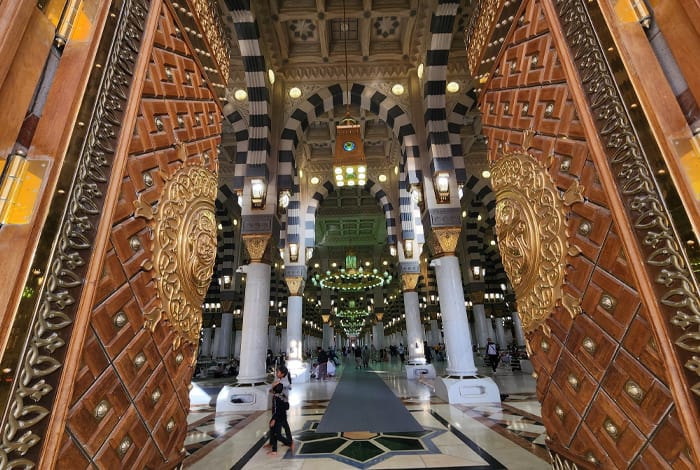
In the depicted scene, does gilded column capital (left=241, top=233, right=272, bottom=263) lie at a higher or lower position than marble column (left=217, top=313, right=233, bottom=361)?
higher

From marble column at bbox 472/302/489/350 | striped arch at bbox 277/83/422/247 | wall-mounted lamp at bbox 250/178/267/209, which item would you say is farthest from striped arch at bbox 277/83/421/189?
marble column at bbox 472/302/489/350

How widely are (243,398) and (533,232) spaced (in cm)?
592

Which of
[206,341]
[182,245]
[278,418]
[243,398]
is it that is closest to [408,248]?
[243,398]

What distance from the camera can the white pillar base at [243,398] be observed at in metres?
5.83

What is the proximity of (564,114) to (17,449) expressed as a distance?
248cm

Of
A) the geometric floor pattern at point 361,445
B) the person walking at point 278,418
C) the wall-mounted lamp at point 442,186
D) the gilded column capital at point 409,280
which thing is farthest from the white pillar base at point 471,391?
the gilded column capital at point 409,280

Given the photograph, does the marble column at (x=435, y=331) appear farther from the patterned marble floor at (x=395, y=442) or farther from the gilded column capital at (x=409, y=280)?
the patterned marble floor at (x=395, y=442)

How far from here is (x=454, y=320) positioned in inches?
249

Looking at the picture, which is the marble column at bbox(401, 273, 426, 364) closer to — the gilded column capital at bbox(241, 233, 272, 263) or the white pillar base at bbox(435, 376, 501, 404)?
the white pillar base at bbox(435, 376, 501, 404)

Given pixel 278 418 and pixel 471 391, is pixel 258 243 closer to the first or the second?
pixel 278 418

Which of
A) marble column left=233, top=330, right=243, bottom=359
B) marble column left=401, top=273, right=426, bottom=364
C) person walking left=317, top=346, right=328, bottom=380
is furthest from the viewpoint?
marble column left=233, top=330, right=243, bottom=359

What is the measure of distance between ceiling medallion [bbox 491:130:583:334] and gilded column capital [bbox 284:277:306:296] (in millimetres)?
9241

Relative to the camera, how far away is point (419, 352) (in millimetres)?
10414

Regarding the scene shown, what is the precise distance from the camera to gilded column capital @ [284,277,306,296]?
36.0 feet
